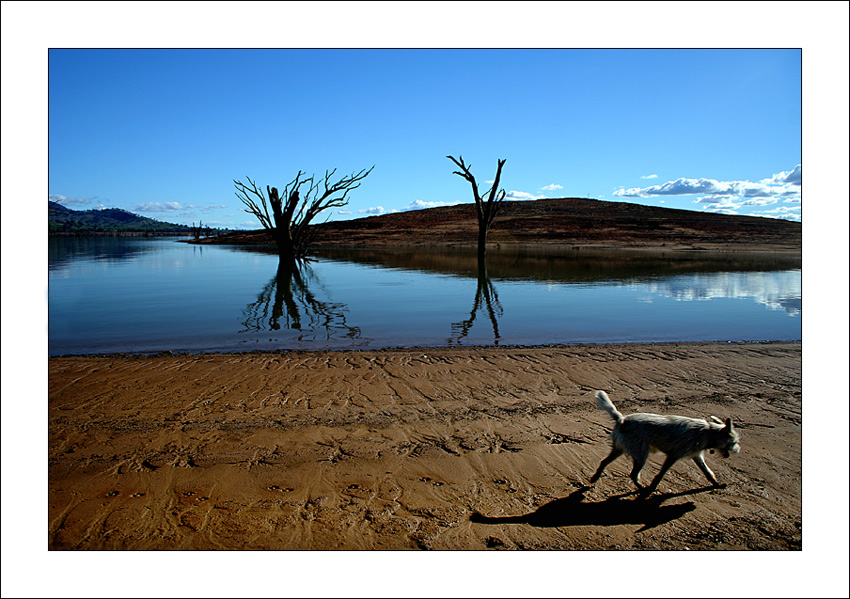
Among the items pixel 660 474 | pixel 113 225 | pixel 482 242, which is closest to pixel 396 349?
pixel 660 474

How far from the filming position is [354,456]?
4.17m

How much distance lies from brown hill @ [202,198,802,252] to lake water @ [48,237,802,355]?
30652 mm

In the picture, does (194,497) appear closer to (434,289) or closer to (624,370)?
(624,370)

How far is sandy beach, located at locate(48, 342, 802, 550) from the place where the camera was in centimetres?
325

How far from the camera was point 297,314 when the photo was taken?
11.7 m

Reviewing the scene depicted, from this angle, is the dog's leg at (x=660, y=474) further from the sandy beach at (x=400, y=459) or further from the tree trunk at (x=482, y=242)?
A: the tree trunk at (x=482, y=242)

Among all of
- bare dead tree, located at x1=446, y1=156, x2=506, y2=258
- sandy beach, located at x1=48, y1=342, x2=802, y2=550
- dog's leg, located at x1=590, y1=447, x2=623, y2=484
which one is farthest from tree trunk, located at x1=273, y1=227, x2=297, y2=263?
dog's leg, located at x1=590, y1=447, x2=623, y2=484

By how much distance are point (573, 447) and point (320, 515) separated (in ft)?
7.37

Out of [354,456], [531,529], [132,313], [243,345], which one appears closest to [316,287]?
[132,313]

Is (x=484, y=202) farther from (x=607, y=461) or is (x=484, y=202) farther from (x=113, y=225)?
(x=113, y=225)

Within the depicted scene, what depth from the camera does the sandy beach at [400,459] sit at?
10.6ft

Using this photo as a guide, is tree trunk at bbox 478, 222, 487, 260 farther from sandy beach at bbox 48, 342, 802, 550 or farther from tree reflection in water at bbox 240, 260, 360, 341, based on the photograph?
sandy beach at bbox 48, 342, 802, 550

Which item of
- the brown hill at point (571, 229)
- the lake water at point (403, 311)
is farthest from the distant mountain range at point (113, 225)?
the lake water at point (403, 311)

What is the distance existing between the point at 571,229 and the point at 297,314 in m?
50.1
